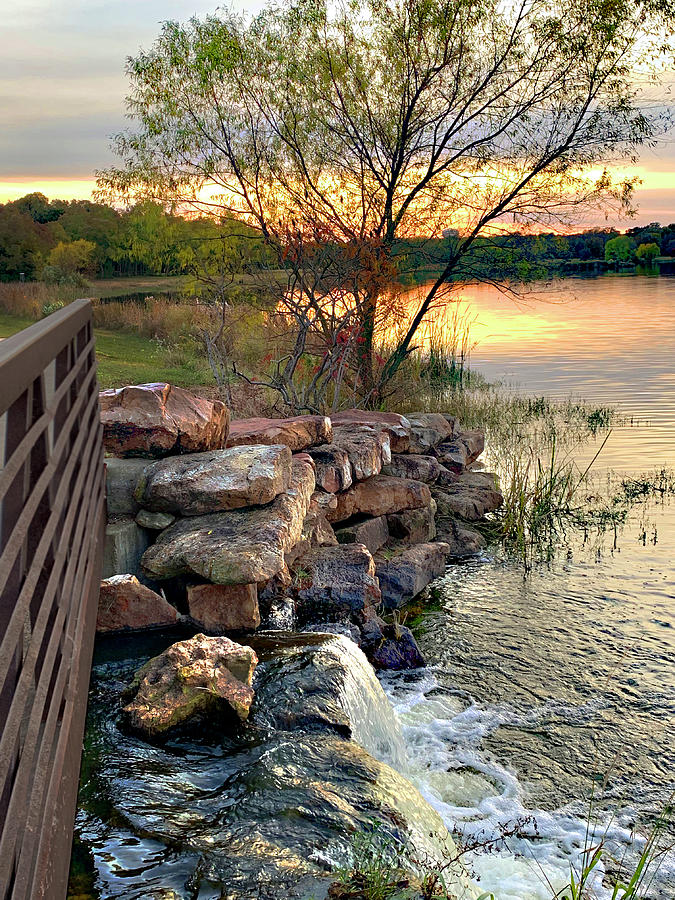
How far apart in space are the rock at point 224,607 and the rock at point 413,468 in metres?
4.25

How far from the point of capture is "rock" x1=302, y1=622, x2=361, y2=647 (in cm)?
632

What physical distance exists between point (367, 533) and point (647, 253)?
7216cm

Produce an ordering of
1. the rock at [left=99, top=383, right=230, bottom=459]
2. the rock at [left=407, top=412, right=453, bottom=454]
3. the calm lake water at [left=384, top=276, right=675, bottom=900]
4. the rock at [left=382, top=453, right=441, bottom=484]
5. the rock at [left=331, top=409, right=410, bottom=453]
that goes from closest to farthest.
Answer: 1. the calm lake water at [left=384, top=276, right=675, bottom=900]
2. the rock at [left=99, top=383, right=230, bottom=459]
3. the rock at [left=382, top=453, right=441, bottom=484]
4. the rock at [left=331, top=409, right=410, bottom=453]
5. the rock at [left=407, top=412, right=453, bottom=454]

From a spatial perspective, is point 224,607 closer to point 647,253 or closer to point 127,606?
point 127,606

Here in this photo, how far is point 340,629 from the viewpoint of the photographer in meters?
6.36

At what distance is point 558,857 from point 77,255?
39260 millimetres

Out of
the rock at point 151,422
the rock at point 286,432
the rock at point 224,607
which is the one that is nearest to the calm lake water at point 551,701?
the rock at point 224,607

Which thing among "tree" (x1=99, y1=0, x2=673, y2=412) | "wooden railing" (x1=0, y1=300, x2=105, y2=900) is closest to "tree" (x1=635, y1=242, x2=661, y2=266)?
"tree" (x1=99, y1=0, x2=673, y2=412)

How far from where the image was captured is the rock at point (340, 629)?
6320 millimetres

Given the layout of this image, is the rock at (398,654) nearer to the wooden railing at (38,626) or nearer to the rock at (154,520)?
the rock at (154,520)

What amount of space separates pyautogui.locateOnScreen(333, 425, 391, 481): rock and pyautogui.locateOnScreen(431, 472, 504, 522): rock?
1.00m

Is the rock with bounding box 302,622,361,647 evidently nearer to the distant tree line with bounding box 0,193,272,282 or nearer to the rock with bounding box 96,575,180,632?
the rock with bounding box 96,575,180,632

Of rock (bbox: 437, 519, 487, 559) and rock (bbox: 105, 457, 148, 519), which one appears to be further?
rock (bbox: 437, 519, 487, 559)

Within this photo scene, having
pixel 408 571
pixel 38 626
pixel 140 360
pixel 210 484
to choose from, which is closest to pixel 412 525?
pixel 408 571
